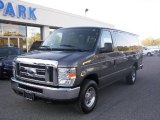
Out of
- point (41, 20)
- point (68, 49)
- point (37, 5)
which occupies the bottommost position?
point (68, 49)

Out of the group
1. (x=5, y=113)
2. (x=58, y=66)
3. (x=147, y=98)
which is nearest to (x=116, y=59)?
(x=147, y=98)

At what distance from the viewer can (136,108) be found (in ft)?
18.8

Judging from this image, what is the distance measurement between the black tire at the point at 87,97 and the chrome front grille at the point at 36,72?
0.79 m

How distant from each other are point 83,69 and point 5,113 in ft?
7.41

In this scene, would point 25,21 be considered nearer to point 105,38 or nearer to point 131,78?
point 131,78

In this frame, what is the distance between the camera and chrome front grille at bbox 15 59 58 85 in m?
4.67

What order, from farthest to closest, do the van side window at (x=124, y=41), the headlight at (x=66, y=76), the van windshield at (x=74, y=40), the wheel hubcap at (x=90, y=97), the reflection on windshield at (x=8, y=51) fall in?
1. the reflection on windshield at (x=8, y=51)
2. the van side window at (x=124, y=41)
3. the van windshield at (x=74, y=40)
4. the wheel hubcap at (x=90, y=97)
5. the headlight at (x=66, y=76)

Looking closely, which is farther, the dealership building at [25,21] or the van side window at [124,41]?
the dealership building at [25,21]

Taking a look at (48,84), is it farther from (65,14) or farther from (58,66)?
(65,14)

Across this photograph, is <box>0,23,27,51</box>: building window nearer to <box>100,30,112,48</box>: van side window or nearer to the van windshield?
the van windshield

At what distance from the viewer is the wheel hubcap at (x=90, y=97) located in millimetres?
5402

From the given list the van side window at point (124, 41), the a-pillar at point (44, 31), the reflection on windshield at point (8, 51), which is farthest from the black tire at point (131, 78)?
the a-pillar at point (44, 31)

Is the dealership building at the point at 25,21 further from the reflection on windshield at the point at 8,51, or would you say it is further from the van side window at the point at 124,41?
the van side window at the point at 124,41

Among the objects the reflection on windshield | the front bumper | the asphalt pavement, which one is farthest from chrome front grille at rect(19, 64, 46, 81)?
the reflection on windshield
